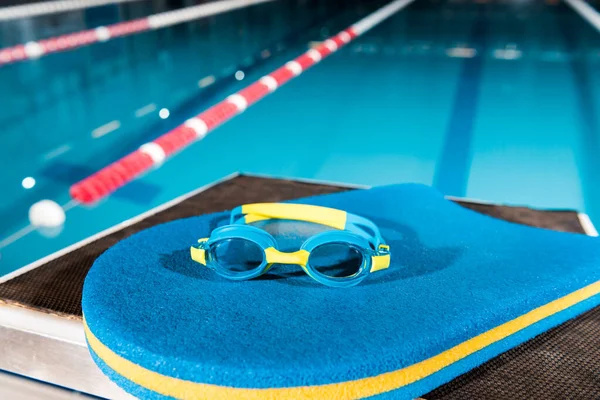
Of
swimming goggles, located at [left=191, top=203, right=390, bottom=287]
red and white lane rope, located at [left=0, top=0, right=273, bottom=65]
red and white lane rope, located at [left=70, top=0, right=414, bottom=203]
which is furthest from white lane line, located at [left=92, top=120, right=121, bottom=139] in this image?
swimming goggles, located at [left=191, top=203, right=390, bottom=287]

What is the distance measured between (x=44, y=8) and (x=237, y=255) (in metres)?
8.64

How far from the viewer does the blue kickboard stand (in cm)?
92

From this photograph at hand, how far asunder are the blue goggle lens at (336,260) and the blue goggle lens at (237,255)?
0.38 ft

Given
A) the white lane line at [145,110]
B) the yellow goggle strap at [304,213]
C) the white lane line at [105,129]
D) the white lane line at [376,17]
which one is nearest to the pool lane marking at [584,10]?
the white lane line at [376,17]

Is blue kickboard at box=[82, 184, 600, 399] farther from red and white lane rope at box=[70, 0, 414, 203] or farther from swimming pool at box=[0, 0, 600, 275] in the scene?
swimming pool at box=[0, 0, 600, 275]

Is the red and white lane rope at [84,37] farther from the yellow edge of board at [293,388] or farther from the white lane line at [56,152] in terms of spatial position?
the yellow edge of board at [293,388]

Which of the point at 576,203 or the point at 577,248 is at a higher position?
the point at 577,248

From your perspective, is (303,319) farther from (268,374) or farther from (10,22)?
(10,22)

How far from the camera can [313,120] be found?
143 inches

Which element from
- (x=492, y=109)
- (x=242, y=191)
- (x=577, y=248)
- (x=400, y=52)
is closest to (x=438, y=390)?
(x=577, y=248)

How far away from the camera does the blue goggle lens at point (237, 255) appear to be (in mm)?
1180

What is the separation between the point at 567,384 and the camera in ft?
3.52

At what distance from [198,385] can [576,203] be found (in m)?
2.09

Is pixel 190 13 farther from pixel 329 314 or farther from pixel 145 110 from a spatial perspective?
pixel 329 314
